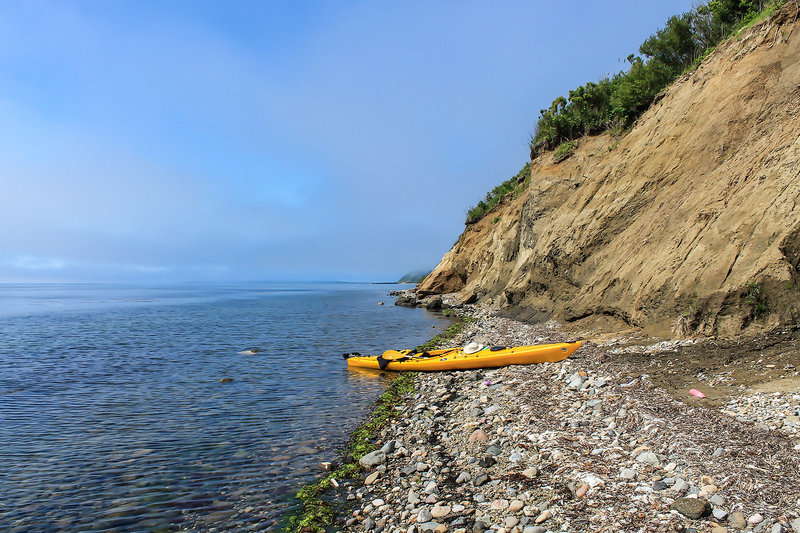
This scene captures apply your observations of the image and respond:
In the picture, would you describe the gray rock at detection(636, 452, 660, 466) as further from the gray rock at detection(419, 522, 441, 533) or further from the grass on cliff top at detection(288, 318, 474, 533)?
the grass on cliff top at detection(288, 318, 474, 533)

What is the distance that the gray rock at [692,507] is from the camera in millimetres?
4699

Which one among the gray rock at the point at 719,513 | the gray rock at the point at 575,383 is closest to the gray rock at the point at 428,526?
the gray rock at the point at 719,513

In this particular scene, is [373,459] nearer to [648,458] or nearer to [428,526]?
[428,526]

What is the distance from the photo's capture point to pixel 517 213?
3809 centimetres

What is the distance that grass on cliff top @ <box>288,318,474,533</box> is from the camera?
6.40m

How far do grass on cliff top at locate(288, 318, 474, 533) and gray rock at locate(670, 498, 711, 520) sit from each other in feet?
15.1

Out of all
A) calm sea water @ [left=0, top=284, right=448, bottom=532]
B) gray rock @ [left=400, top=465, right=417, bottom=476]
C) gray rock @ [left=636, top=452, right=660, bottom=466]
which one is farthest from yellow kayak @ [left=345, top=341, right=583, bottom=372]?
gray rock @ [left=400, top=465, right=417, bottom=476]

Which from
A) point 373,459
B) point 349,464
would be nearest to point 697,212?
point 373,459

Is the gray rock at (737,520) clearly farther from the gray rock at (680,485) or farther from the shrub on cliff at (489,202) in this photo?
the shrub on cliff at (489,202)

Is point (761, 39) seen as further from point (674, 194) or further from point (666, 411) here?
point (666, 411)

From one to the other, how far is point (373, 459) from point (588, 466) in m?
3.86

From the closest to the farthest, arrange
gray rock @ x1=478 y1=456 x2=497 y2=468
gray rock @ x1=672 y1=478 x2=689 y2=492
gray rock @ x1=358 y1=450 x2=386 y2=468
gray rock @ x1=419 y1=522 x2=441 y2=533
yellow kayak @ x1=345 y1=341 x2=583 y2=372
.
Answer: gray rock @ x1=672 y1=478 x2=689 y2=492 → gray rock @ x1=419 y1=522 x2=441 y2=533 → gray rock @ x1=478 y1=456 x2=497 y2=468 → gray rock @ x1=358 y1=450 x2=386 y2=468 → yellow kayak @ x1=345 y1=341 x2=583 y2=372

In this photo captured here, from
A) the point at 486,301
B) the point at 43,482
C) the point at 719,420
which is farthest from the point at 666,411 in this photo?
the point at 486,301

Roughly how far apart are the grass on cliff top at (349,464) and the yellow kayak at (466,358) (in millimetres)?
1321
